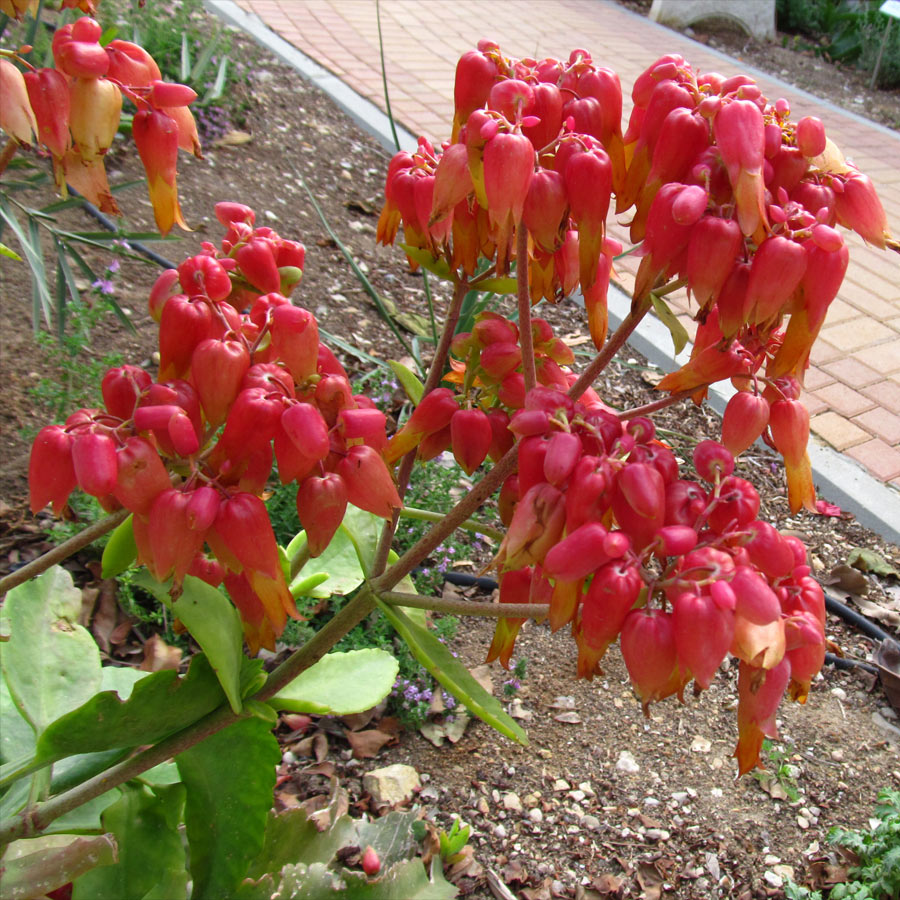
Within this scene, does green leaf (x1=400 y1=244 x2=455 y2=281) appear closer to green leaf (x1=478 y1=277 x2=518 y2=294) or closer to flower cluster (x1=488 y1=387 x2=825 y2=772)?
green leaf (x1=478 y1=277 x2=518 y2=294)

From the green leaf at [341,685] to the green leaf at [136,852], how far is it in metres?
0.23

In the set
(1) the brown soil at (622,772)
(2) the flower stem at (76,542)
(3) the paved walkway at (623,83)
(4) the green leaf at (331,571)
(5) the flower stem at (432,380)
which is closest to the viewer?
(2) the flower stem at (76,542)

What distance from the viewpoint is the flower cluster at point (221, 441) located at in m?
0.83

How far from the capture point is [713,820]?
5.82ft

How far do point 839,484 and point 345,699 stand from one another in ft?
6.18

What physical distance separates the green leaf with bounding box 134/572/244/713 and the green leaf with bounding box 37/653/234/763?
0.14 feet

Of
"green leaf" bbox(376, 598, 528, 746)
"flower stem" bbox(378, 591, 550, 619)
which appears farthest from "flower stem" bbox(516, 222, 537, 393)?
"green leaf" bbox(376, 598, 528, 746)

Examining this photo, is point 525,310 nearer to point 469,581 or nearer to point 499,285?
point 499,285

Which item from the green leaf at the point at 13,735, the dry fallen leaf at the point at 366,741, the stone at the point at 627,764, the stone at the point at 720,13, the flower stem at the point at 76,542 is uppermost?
the stone at the point at 720,13

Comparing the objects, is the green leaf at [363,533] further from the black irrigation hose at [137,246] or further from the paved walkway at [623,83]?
the paved walkway at [623,83]

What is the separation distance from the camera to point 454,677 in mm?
1149

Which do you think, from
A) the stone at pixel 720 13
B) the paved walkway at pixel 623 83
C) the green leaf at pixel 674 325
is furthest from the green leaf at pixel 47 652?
the stone at pixel 720 13

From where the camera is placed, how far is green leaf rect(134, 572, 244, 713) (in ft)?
3.53

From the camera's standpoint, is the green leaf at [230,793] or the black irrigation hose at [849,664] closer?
the green leaf at [230,793]
